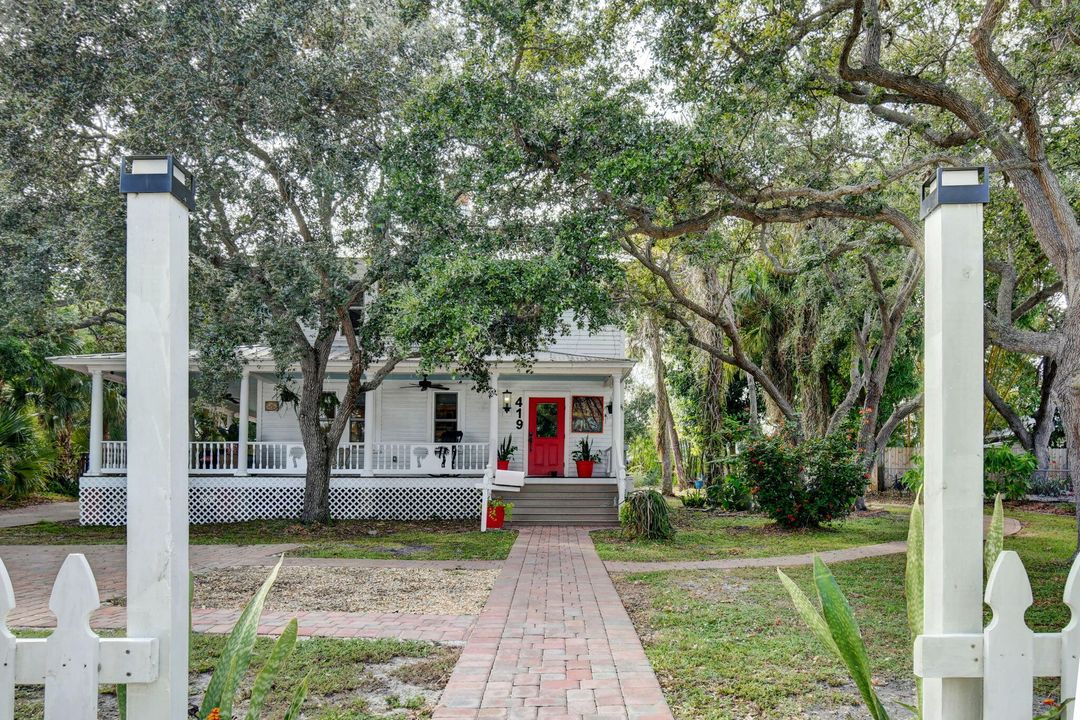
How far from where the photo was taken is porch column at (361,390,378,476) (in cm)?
1748

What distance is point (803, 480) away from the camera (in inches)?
595

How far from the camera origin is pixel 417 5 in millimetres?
10031

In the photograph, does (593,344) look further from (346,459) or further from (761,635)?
(761,635)

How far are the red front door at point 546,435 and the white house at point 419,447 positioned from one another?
3cm

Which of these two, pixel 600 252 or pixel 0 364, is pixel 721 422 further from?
pixel 0 364

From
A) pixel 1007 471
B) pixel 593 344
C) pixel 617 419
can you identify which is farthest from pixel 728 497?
pixel 1007 471

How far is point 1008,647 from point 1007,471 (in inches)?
808

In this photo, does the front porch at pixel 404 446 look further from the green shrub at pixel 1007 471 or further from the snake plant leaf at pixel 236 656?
the snake plant leaf at pixel 236 656

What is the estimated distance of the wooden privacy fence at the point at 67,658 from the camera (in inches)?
92.5

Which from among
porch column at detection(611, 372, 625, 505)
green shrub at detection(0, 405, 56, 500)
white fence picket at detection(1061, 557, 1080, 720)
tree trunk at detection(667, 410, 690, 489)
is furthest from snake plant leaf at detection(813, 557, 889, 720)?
tree trunk at detection(667, 410, 690, 489)

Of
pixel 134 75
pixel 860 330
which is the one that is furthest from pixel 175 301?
pixel 860 330

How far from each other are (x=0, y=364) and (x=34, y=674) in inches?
804

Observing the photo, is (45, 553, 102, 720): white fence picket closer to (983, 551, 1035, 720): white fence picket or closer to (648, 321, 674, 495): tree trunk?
(983, 551, 1035, 720): white fence picket

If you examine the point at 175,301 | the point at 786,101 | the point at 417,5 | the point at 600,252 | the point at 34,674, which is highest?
the point at 417,5
